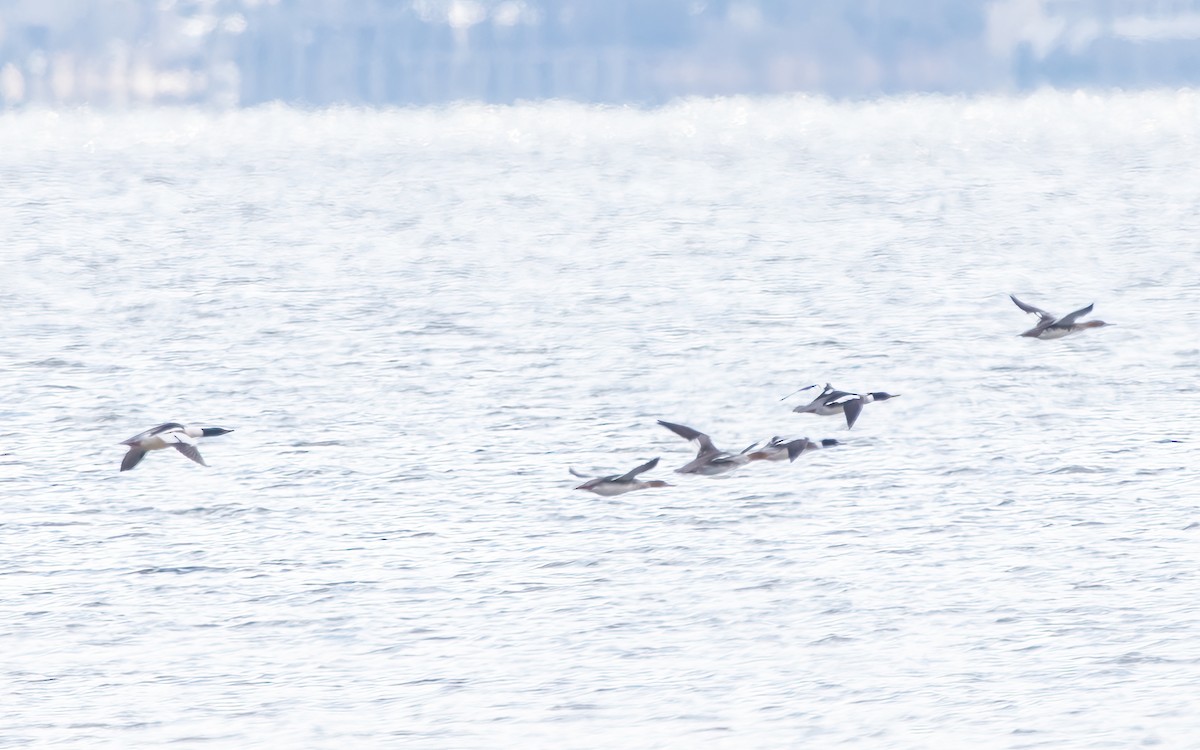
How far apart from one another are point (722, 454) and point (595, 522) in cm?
327

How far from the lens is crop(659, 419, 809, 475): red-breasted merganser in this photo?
88.6ft

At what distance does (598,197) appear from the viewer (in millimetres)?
130000

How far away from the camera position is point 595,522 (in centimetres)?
2530

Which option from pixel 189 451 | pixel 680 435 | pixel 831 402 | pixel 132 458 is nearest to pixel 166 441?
pixel 132 458

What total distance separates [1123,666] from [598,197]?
369ft

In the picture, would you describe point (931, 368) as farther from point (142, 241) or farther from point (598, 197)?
point (598, 197)

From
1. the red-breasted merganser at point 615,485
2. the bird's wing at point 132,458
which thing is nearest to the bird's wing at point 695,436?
the red-breasted merganser at point 615,485

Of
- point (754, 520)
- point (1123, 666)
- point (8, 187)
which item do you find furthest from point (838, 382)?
point (8, 187)

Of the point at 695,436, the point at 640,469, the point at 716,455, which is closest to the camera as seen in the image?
the point at 640,469

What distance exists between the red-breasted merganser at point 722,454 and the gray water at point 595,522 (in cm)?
29

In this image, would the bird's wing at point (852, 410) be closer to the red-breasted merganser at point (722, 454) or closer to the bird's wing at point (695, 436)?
the red-breasted merganser at point (722, 454)

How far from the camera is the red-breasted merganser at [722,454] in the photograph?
88.6 feet

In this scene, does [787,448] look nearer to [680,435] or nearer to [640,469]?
[680,435]

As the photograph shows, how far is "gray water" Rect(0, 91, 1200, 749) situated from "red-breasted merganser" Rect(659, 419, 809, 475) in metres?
0.29
